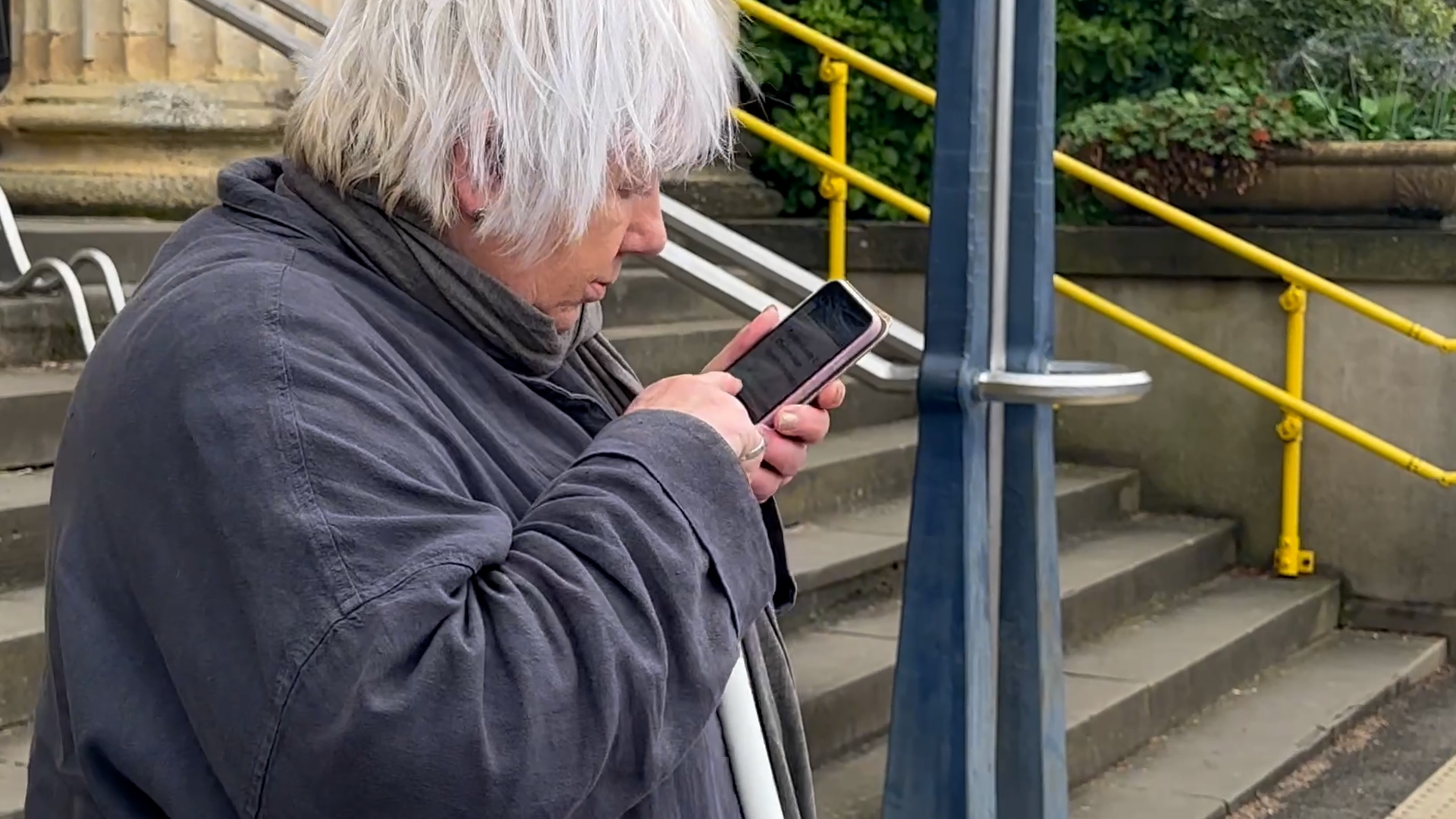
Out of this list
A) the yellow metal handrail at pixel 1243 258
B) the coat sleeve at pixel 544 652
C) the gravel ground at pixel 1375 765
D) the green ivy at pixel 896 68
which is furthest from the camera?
the green ivy at pixel 896 68

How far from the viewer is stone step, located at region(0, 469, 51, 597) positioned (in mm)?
3311

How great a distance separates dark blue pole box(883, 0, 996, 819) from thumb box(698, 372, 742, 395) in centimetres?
113

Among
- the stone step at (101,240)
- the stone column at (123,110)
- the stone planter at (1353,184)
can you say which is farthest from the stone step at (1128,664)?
the stone column at (123,110)

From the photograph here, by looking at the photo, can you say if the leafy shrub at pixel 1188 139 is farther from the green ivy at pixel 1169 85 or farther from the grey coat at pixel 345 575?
the grey coat at pixel 345 575

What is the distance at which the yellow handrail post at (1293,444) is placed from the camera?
555 cm

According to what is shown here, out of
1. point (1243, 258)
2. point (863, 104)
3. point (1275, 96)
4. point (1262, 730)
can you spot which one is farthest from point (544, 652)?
point (863, 104)

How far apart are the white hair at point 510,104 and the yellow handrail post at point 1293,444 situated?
4344 millimetres

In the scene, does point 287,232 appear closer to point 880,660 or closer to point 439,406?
point 439,406

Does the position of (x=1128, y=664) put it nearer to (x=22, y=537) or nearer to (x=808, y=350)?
(x=22, y=537)

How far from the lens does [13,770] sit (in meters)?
2.79

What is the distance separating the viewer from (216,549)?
1199 mm

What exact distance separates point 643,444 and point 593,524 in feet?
0.32

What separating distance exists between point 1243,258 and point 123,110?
326 cm

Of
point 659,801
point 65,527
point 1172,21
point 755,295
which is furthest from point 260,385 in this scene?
point 1172,21
